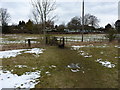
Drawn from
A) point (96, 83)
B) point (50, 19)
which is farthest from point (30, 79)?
point (50, 19)

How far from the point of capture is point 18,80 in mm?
4031

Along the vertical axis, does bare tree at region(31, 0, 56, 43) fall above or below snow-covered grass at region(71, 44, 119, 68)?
above

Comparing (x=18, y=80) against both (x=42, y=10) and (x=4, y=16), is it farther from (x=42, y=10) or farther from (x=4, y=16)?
(x=4, y=16)

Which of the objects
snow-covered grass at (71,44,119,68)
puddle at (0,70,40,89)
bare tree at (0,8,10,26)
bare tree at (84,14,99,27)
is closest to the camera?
puddle at (0,70,40,89)

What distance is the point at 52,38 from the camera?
41.7 feet

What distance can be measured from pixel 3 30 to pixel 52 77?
3634 centimetres

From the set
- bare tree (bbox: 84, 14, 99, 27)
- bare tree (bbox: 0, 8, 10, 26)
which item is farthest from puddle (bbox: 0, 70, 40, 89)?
bare tree (bbox: 84, 14, 99, 27)

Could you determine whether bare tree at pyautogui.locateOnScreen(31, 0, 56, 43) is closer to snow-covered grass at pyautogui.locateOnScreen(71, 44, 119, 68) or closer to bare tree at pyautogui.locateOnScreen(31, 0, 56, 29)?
bare tree at pyautogui.locateOnScreen(31, 0, 56, 29)

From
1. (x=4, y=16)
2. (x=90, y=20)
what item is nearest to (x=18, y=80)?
(x=4, y=16)

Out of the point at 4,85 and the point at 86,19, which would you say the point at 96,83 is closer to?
the point at 4,85

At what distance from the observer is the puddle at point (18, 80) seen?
3.66m

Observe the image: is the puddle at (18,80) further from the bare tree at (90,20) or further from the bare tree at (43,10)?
the bare tree at (90,20)

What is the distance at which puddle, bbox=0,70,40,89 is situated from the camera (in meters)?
3.66

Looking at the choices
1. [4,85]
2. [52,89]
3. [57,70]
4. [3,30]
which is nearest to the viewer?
[52,89]
